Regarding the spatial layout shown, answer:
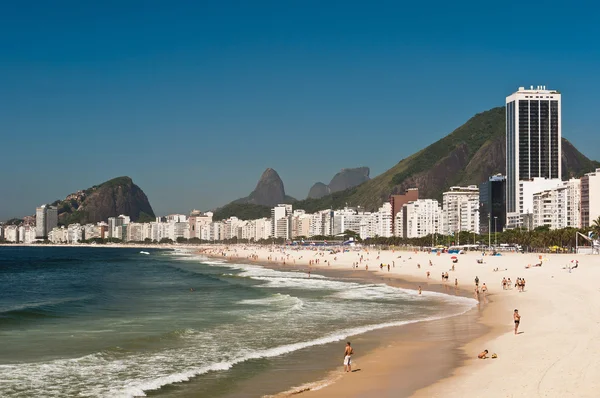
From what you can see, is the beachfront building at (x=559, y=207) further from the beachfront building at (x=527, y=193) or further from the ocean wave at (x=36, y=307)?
the ocean wave at (x=36, y=307)

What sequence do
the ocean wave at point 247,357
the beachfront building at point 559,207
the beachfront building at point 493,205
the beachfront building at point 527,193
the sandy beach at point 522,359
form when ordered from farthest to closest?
the beachfront building at point 493,205, the beachfront building at point 527,193, the beachfront building at point 559,207, the ocean wave at point 247,357, the sandy beach at point 522,359

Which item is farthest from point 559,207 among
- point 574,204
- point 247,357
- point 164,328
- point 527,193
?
point 247,357

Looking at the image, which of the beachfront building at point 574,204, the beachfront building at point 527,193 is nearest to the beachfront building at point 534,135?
the beachfront building at point 527,193

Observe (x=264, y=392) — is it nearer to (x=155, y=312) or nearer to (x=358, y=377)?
(x=358, y=377)

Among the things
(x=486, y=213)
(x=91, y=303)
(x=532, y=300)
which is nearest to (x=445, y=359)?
(x=532, y=300)

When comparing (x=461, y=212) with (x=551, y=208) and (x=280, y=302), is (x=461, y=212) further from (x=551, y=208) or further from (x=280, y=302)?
(x=280, y=302)

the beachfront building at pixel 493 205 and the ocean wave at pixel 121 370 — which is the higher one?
the beachfront building at pixel 493 205

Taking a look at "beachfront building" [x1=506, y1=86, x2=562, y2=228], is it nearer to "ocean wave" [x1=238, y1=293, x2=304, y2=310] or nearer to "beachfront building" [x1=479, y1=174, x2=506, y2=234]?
"beachfront building" [x1=479, y1=174, x2=506, y2=234]
